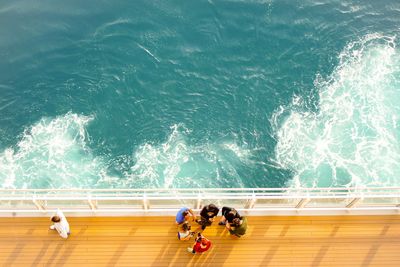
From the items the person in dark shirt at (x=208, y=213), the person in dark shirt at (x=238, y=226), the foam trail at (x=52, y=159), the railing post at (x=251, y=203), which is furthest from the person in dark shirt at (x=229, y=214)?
the foam trail at (x=52, y=159)

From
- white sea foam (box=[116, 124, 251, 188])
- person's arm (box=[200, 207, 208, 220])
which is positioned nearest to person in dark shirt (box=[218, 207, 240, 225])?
person's arm (box=[200, 207, 208, 220])

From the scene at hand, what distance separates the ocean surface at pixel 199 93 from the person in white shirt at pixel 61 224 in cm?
842

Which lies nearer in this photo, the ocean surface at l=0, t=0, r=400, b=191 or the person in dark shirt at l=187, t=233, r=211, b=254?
the person in dark shirt at l=187, t=233, r=211, b=254

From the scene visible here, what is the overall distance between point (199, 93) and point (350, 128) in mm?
11154

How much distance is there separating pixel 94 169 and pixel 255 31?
17.4 meters

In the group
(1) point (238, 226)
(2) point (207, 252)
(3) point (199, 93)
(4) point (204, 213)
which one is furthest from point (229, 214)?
(3) point (199, 93)

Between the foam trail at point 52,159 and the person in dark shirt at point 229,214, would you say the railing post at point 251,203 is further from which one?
the foam trail at point 52,159

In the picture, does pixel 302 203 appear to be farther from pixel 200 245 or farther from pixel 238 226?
pixel 200 245

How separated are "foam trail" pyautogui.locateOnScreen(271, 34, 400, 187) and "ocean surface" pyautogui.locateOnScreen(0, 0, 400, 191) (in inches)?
3.4

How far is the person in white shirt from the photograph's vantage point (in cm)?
1471

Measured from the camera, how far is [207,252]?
1588 cm

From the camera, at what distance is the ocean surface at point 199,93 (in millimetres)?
24594

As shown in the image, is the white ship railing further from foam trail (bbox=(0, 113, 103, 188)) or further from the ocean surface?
foam trail (bbox=(0, 113, 103, 188))

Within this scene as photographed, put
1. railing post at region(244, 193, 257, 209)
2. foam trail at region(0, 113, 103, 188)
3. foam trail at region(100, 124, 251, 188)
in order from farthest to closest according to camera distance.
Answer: foam trail at region(0, 113, 103, 188) < foam trail at region(100, 124, 251, 188) < railing post at region(244, 193, 257, 209)
